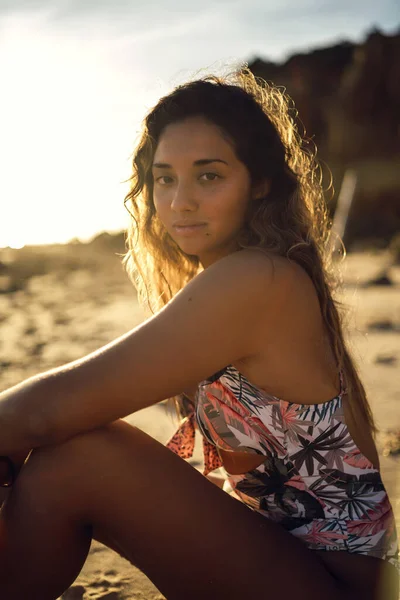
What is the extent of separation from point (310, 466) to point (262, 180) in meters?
0.84

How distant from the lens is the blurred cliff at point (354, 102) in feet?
72.8

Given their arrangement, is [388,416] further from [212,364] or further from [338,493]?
[212,364]

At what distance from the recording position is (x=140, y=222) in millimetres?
2303

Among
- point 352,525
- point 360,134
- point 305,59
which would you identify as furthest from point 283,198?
point 305,59

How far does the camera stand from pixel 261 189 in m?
1.95

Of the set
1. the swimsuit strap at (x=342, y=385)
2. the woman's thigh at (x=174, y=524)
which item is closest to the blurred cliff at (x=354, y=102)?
the swimsuit strap at (x=342, y=385)

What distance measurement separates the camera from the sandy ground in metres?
2.05

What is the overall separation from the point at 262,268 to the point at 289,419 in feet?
1.29

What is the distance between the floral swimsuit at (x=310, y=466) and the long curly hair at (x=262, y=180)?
0.17 m

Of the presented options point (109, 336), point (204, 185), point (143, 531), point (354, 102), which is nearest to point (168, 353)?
point (143, 531)

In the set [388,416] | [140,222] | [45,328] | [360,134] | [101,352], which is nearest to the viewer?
[101,352]

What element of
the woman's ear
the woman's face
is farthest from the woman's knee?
the woman's ear

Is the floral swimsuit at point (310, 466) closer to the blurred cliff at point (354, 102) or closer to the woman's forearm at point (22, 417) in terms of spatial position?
the woman's forearm at point (22, 417)

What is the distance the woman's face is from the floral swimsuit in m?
0.41
